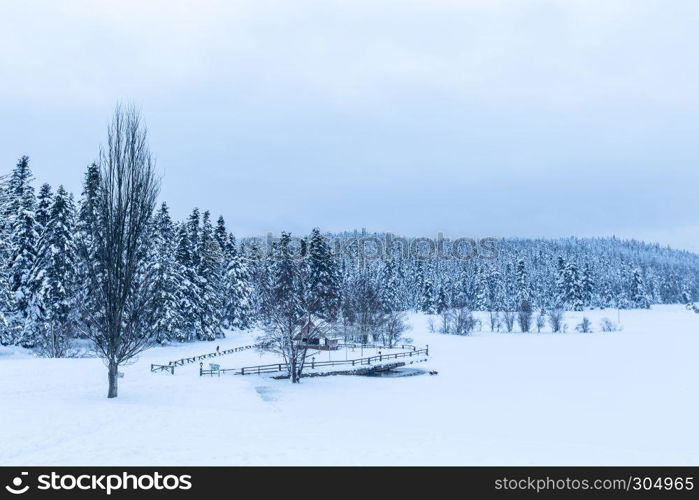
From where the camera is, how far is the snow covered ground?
12211 millimetres

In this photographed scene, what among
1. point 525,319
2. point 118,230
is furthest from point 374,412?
point 525,319

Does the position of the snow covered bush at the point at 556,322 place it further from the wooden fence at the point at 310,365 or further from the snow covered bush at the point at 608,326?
the wooden fence at the point at 310,365

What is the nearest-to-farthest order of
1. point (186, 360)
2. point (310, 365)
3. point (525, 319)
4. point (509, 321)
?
point (186, 360)
point (310, 365)
point (525, 319)
point (509, 321)

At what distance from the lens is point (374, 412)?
26.5 m

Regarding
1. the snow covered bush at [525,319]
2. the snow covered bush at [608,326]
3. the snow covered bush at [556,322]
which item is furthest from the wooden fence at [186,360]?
the snow covered bush at [608,326]

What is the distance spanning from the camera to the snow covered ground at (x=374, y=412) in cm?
1221

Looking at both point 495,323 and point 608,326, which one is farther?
point 495,323

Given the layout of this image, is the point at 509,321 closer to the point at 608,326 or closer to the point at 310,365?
the point at 608,326

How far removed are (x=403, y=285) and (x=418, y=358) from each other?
86264 millimetres

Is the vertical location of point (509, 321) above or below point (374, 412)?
above

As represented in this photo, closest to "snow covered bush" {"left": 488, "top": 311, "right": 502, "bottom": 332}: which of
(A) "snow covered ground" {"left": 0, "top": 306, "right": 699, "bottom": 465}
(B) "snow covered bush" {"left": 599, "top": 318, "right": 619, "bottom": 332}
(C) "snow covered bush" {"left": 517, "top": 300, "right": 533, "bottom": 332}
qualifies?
(C) "snow covered bush" {"left": 517, "top": 300, "right": 533, "bottom": 332}
